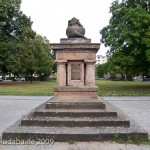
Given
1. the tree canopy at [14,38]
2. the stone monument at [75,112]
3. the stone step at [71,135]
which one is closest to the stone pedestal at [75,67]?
the stone monument at [75,112]

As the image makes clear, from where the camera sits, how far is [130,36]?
27422 millimetres

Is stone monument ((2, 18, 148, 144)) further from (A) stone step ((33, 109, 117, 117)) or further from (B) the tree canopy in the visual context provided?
(B) the tree canopy

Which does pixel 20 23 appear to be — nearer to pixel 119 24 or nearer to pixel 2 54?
pixel 2 54

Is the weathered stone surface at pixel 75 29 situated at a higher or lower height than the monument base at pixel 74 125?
Result: higher

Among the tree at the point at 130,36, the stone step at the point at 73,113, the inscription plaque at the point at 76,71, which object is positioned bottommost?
the stone step at the point at 73,113

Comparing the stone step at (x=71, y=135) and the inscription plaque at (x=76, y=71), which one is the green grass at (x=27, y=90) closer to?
the inscription plaque at (x=76, y=71)

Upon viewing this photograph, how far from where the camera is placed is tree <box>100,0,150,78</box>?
89.0ft

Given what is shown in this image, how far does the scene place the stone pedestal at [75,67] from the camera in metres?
9.62

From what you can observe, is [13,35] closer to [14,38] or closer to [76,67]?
[14,38]

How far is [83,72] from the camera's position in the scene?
9961mm

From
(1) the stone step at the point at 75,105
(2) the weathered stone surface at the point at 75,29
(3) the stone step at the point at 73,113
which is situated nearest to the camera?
(3) the stone step at the point at 73,113

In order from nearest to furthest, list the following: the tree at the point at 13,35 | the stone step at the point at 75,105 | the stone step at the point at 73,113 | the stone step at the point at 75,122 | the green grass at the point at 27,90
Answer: the stone step at the point at 75,122 < the stone step at the point at 73,113 < the stone step at the point at 75,105 < the green grass at the point at 27,90 < the tree at the point at 13,35

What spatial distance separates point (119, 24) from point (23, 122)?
24.6 m

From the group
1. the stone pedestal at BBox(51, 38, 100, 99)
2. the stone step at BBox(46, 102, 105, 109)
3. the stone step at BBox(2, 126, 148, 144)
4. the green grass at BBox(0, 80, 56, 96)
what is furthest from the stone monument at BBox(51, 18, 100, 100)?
the green grass at BBox(0, 80, 56, 96)
